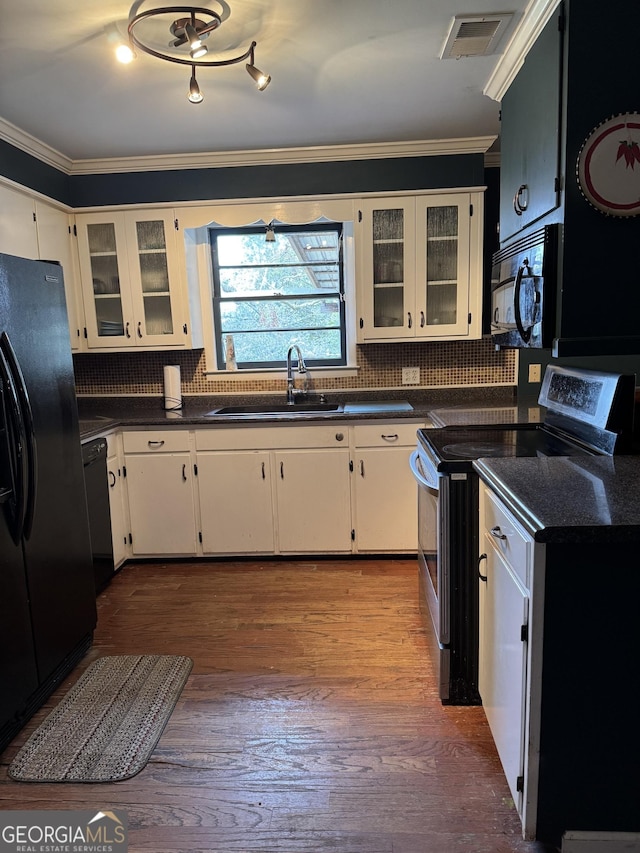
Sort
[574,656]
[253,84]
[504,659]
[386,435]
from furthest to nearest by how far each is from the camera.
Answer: [386,435], [253,84], [504,659], [574,656]

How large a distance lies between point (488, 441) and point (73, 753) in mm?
1832

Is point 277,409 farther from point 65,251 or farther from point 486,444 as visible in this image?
point 486,444

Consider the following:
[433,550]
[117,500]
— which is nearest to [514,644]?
[433,550]

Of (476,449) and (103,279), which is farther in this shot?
(103,279)

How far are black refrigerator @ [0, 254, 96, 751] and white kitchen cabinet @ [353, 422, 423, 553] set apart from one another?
1.48 meters

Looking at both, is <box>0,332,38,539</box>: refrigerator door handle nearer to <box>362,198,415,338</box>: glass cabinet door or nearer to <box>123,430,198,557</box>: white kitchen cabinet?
<box>123,430,198,557</box>: white kitchen cabinet

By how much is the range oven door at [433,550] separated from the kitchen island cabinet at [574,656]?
486mm

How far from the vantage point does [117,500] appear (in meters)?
3.17

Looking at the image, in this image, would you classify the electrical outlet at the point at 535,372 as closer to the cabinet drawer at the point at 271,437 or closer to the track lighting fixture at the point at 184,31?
the cabinet drawer at the point at 271,437

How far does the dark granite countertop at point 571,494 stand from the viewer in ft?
3.94

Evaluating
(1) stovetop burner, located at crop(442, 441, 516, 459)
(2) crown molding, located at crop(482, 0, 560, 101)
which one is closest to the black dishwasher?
(1) stovetop burner, located at crop(442, 441, 516, 459)

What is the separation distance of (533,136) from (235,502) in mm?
2327

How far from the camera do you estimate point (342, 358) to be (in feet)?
12.1

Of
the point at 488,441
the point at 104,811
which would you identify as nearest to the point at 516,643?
the point at 488,441
